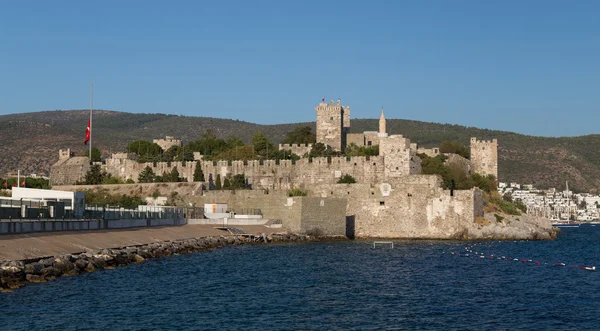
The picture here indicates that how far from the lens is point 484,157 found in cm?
5791

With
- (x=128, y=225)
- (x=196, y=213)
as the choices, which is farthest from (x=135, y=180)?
(x=128, y=225)

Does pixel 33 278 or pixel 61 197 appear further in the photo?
pixel 61 197

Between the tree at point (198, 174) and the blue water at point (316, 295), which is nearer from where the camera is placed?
the blue water at point (316, 295)

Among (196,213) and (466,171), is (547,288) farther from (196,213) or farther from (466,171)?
(466,171)

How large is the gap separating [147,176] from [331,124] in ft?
41.4

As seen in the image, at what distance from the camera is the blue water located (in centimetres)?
1819

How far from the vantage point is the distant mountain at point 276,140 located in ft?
318

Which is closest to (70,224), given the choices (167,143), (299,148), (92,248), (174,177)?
(92,248)

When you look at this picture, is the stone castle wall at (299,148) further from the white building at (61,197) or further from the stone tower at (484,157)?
the white building at (61,197)

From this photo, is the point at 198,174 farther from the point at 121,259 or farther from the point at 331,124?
the point at 121,259

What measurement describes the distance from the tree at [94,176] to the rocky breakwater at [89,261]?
1904 centimetres

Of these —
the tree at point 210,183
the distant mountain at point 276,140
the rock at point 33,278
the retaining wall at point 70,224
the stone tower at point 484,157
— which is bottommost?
the rock at point 33,278

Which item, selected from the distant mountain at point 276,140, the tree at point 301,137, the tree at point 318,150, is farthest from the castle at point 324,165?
the distant mountain at point 276,140

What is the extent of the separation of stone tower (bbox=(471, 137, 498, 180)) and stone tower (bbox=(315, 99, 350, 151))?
856 centimetres
